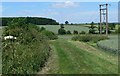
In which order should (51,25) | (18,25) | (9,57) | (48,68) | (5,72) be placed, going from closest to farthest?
(5,72) < (9,57) < (48,68) < (18,25) < (51,25)

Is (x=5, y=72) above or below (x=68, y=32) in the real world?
above

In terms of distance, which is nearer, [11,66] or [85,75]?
[11,66]

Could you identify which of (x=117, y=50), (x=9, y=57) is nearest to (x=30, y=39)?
(x=117, y=50)

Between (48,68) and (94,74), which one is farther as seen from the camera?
(48,68)

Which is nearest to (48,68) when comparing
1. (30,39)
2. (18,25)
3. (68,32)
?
(30,39)

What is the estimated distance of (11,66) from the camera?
1150cm

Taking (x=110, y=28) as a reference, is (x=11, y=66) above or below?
above

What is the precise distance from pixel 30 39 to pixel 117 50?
5.12 metres

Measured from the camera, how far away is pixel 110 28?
64.5 metres

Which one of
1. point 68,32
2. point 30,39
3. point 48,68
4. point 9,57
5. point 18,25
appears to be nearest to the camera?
point 9,57

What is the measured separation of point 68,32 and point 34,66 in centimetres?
4847

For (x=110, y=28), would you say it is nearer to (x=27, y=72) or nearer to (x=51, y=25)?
(x=51, y=25)

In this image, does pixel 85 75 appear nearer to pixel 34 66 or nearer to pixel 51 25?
pixel 34 66

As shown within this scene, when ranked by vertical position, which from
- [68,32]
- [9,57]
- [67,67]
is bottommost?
[68,32]
